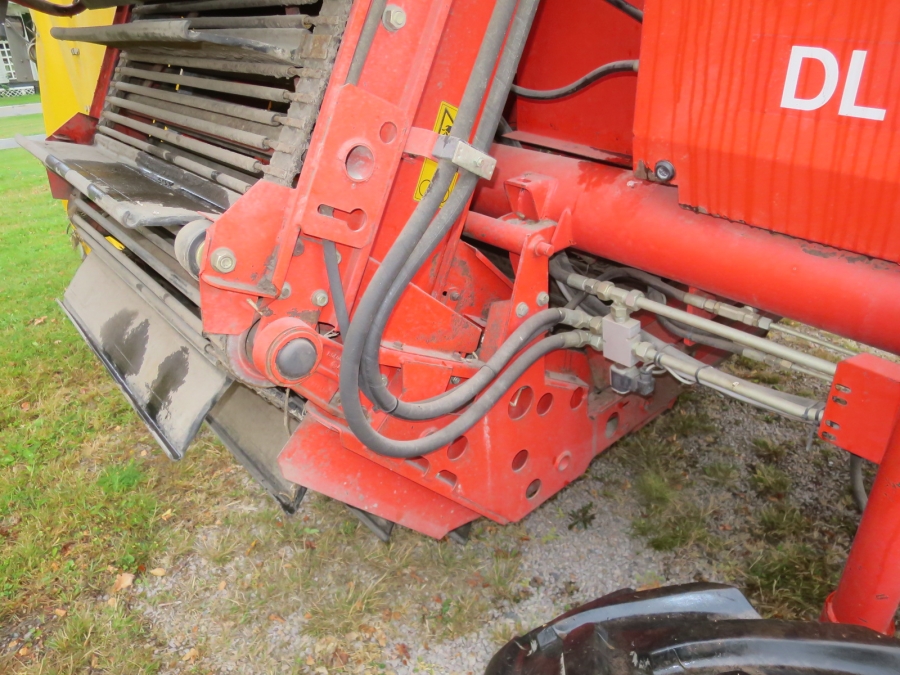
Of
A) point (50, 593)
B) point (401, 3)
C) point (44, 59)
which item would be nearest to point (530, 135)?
point (401, 3)

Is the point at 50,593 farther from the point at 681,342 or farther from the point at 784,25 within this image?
the point at 784,25

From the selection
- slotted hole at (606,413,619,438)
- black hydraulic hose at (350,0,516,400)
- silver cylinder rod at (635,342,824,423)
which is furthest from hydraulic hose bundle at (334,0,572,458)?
slotted hole at (606,413,619,438)

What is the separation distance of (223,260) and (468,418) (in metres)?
0.78

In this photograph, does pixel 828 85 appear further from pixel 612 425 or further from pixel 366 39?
pixel 612 425

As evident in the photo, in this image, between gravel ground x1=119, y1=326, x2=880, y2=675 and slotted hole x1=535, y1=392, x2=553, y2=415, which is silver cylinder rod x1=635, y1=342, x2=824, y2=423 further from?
gravel ground x1=119, y1=326, x2=880, y2=675

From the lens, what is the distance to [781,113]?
1.33 meters

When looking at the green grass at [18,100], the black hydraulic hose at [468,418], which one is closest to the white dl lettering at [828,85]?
the black hydraulic hose at [468,418]

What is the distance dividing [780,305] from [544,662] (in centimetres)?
94

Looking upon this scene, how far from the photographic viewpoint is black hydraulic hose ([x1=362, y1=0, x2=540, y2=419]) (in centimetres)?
158

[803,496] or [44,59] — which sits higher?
[44,59]

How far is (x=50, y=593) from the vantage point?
2469 mm

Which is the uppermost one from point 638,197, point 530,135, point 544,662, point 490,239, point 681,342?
point 530,135

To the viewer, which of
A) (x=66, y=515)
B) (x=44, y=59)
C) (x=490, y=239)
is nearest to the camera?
(x=490, y=239)

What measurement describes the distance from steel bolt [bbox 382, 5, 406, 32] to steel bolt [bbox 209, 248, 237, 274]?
2.15 ft
